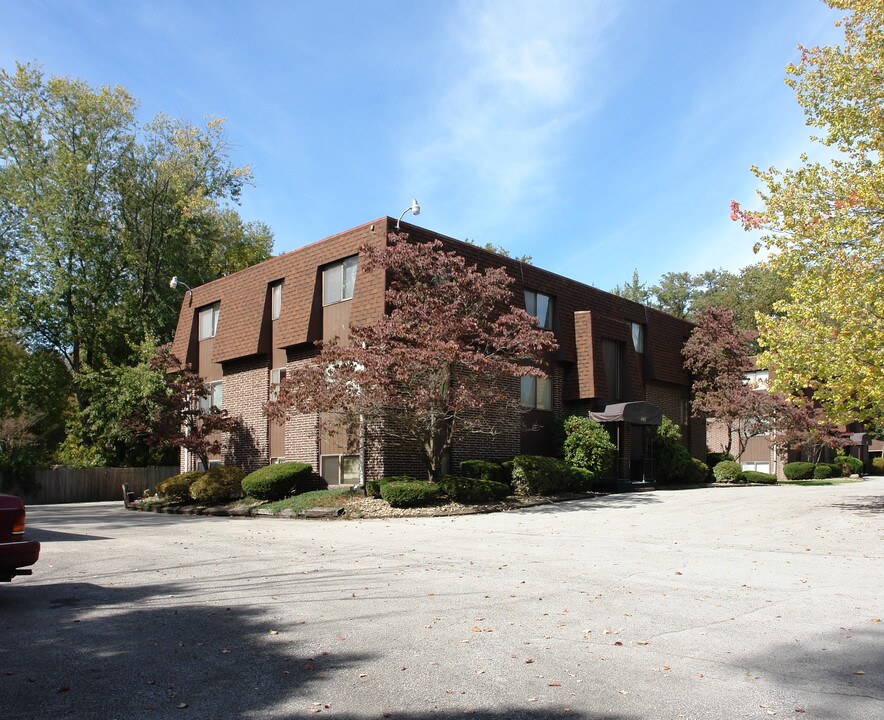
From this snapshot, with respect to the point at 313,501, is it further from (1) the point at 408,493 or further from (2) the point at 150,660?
(2) the point at 150,660

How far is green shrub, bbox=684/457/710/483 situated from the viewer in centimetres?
2855

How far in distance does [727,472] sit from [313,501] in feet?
63.5

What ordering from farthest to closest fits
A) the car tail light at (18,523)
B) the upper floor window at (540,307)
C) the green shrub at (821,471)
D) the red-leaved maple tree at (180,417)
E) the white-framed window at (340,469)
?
the green shrub at (821,471)
the upper floor window at (540,307)
the red-leaved maple tree at (180,417)
the white-framed window at (340,469)
the car tail light at (18,523)

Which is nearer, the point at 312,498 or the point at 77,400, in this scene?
the point at 312,498

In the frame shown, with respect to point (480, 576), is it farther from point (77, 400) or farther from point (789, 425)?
point (77, 400)

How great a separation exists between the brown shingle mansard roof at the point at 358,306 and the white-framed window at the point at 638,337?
0.21 m

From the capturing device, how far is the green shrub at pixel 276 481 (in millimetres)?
20141

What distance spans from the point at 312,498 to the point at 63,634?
1282cm

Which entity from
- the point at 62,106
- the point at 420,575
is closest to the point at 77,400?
the point at 62,106

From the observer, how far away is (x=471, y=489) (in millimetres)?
18844

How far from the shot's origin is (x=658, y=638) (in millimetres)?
6160

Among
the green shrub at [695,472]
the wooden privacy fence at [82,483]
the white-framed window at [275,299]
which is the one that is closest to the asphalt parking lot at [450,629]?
the white-framed window at [275,299]

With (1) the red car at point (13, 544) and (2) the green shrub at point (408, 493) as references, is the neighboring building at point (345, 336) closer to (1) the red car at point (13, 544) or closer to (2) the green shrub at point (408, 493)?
(2) the green shrub at point (408, 493)

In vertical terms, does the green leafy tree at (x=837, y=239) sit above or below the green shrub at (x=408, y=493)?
above
